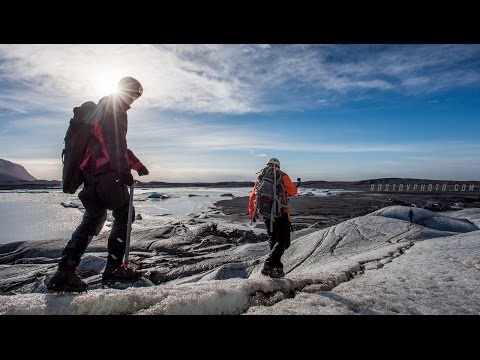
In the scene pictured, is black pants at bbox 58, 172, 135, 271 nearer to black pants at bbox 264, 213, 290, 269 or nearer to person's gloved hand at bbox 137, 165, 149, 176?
person's gloved hand at bbox 137, 165, 149, 176

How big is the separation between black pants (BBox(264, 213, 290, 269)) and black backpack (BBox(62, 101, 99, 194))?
272 centimetres

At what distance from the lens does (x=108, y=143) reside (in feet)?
10.1

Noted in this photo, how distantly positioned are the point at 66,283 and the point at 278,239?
2813 millimetres

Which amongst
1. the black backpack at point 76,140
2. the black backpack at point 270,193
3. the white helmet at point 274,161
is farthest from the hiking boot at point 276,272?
the black backpack at point 76,140

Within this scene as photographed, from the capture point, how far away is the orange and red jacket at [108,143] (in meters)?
3.07

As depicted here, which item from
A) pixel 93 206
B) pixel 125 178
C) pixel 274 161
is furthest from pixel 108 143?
pixel 274 161

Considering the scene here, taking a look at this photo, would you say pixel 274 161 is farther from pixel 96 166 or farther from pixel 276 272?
pixel 96 166

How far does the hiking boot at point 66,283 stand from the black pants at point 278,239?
253 cm

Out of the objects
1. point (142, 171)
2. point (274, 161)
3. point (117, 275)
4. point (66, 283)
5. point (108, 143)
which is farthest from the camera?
point (274, 161)

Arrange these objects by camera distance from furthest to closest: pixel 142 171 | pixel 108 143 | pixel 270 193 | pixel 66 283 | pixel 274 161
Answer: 1. pixel 274 161
2. pixel 270 193
3. pixel 142 171
4. pixel 108 143
5. pixel 66 283

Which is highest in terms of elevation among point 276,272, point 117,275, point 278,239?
point 278,239
